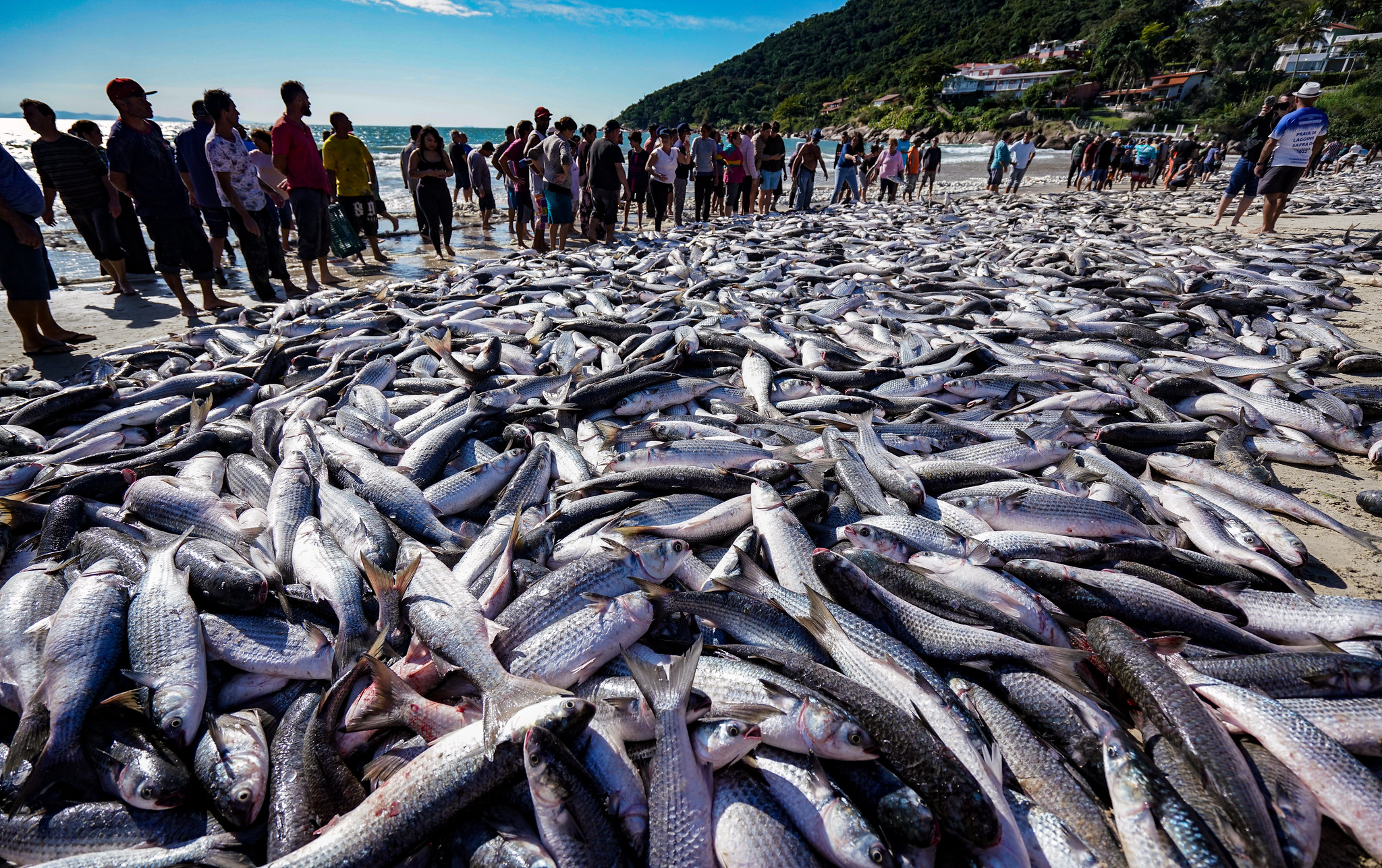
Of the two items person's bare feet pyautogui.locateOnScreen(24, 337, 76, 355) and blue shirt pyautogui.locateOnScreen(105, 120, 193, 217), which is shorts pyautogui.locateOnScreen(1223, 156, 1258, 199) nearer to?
blue shirt pyautogui.locateOnScreen(105, 120, 193, 217)

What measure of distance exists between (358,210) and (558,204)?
3.74 m

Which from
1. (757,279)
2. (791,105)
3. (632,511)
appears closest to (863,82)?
(791,105)

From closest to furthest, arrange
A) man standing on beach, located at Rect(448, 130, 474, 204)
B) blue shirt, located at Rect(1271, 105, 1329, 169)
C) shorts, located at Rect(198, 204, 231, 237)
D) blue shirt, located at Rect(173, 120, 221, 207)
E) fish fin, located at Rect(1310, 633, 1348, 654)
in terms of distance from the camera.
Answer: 1. fish fin, located at Rect(1310, 633, 1348, 654)
2. blue shirt, located at Rect(173, 120, 221, 207)
3. shorts, located at Rect(198, 204, 231, 237)
4. blue shirt, located at Rect(1271, 105, 1329, 169)
5. man standing on beach, located at Rect(448, 130, 474, 204)

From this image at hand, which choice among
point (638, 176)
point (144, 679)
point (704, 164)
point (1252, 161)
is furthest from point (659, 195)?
point (144, 679)

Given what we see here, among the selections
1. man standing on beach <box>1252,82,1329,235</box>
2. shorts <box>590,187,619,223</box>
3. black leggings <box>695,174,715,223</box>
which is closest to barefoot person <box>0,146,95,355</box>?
shorts <box>590,187,619,223</box>

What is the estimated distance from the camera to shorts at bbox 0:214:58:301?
227 inches

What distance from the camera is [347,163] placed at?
10.0 metres

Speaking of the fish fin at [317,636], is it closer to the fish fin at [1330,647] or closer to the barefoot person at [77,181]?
the fish fin at [1330,647]

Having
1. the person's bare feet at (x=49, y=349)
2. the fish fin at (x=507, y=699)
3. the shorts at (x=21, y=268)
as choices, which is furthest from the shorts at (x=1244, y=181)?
the person's bare feet at (x=49, y=349)

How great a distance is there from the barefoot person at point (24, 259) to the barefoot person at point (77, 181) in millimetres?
671

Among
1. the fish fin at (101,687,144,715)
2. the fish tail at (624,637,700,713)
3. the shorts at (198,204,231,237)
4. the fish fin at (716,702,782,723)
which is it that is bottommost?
the fish fin at (101,687,144,715)

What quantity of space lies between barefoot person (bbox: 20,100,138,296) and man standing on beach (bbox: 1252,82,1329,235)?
1852 centimetres

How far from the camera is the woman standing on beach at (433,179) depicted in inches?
416

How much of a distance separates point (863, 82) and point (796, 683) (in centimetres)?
12039
